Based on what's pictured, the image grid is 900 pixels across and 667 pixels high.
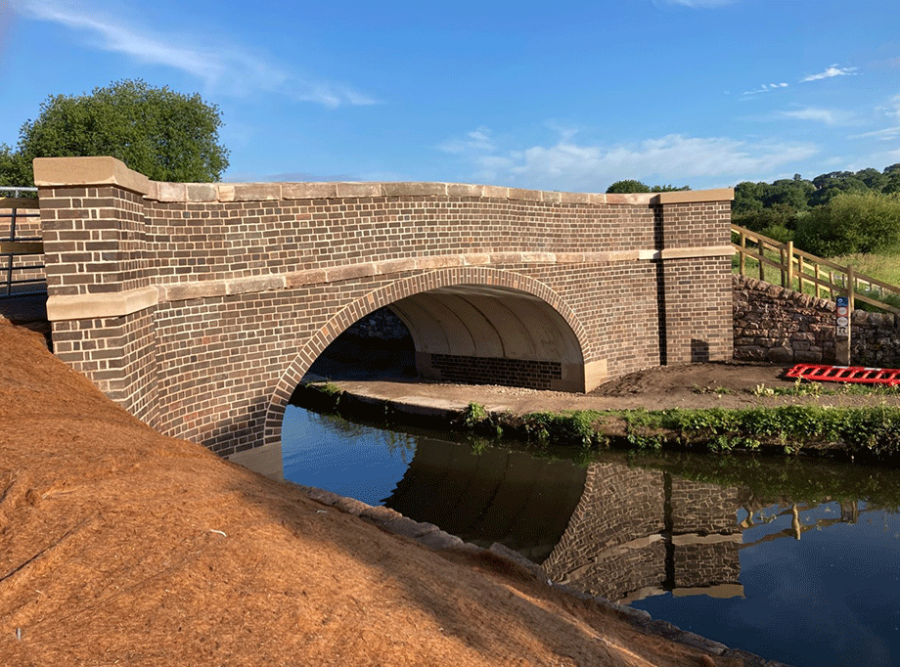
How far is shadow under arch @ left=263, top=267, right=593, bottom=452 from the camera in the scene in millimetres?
9188

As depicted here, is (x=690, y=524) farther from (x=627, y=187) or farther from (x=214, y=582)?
(x=627, y=187)

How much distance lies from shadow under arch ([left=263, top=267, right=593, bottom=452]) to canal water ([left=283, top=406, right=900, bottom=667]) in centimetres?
245

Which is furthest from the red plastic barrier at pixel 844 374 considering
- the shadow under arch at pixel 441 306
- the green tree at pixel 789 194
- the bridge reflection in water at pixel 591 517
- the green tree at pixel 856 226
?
the green tree at pixel 789 194

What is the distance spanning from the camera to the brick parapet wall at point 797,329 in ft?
47.8

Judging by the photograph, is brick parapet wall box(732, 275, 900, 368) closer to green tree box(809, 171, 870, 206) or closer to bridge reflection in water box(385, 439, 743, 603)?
bridge reflection in water box(385, 439, 743, 603)

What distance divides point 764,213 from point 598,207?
21296 mm

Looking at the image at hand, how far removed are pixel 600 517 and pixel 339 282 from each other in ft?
14.9

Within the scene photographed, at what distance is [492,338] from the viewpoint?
634 inches

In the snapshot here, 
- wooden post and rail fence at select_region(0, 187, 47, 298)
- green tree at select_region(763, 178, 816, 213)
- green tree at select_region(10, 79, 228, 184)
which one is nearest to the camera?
wooden post and rail fence at select_region(0, 187, 47, 298)

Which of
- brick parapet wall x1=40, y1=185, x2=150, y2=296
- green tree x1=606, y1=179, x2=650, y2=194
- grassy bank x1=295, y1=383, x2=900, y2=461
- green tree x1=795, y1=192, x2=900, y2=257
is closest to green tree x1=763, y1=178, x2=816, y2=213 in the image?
green tree x1=606, y1=179, x2=650, y2=194

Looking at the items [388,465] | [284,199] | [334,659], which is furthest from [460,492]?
[334,659]

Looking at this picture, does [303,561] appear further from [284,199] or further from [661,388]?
[661,388]

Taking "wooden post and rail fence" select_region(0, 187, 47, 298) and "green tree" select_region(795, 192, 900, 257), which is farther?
"green tree" select_region(795, 192, 900, 257)

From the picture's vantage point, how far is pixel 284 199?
9055mm
